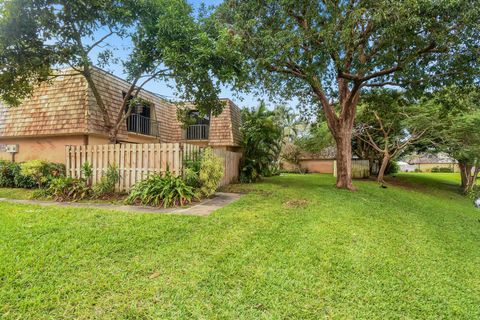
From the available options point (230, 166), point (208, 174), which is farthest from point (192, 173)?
point (230, 166)

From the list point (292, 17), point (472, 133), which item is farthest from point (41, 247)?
point (472, 133)

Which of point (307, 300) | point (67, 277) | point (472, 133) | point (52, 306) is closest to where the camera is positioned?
point (52, 306)

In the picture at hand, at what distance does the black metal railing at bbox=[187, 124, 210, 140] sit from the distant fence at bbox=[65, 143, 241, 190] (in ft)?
26.3

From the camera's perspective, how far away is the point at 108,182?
26.3ft

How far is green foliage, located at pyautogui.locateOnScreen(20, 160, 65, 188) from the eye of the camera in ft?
28.1

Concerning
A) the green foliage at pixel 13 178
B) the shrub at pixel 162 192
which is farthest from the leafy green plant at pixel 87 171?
the green foliage at pixel 13 178

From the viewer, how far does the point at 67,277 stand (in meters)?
2.97

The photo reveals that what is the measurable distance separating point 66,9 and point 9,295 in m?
8.08

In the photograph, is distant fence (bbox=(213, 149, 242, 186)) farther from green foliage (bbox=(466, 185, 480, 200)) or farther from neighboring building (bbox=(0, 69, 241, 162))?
green foliage (bbox=(466, 185, 480, 200))

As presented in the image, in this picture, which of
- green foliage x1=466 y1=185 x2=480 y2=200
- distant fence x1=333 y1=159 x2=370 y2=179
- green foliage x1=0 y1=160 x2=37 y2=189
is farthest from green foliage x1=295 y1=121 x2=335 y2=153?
green foliage x1=0 y1=160 x2=37 y2=189

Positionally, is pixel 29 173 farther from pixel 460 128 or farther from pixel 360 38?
pixel 460 128

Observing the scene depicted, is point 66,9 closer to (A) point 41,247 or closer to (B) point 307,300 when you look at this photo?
(A) point 41,247

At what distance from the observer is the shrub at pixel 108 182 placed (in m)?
7.87

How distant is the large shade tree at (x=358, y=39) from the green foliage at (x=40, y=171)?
781 centimetres
